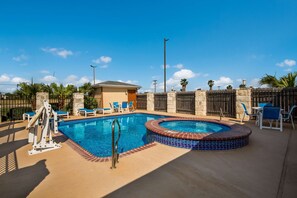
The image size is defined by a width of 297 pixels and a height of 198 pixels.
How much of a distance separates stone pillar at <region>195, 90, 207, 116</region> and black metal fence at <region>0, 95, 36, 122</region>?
44.3 feet

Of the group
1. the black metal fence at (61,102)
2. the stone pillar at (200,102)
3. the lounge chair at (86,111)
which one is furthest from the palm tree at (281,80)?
the black metal fence at (61,102)

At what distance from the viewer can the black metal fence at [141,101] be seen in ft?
57.0

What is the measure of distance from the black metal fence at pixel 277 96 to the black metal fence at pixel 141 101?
35.2ft

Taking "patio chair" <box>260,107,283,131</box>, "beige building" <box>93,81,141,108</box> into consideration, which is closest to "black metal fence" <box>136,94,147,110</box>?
"beige building" <box>93,81,141,108</box>

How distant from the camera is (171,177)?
2787mm

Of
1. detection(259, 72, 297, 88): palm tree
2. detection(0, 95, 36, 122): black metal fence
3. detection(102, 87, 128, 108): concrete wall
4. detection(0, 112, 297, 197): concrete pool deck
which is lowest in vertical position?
detection(0, 112, 297, 197): concrete pool deck

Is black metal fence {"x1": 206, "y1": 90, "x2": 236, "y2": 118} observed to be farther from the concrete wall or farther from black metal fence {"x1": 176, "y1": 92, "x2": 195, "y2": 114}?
the concrete wall

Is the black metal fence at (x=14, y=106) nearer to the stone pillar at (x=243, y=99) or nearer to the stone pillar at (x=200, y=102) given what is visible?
the stone pillar at (x=200, y=102)

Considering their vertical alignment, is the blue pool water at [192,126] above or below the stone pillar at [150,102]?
below

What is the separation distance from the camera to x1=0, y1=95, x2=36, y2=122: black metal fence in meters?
9.87

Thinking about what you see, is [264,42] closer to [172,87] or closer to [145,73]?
[172,87]

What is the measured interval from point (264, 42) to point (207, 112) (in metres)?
7.65

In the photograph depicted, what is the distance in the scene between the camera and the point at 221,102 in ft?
37.5

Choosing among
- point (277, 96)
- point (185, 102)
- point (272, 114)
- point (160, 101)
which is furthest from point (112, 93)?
point (277, 96)
